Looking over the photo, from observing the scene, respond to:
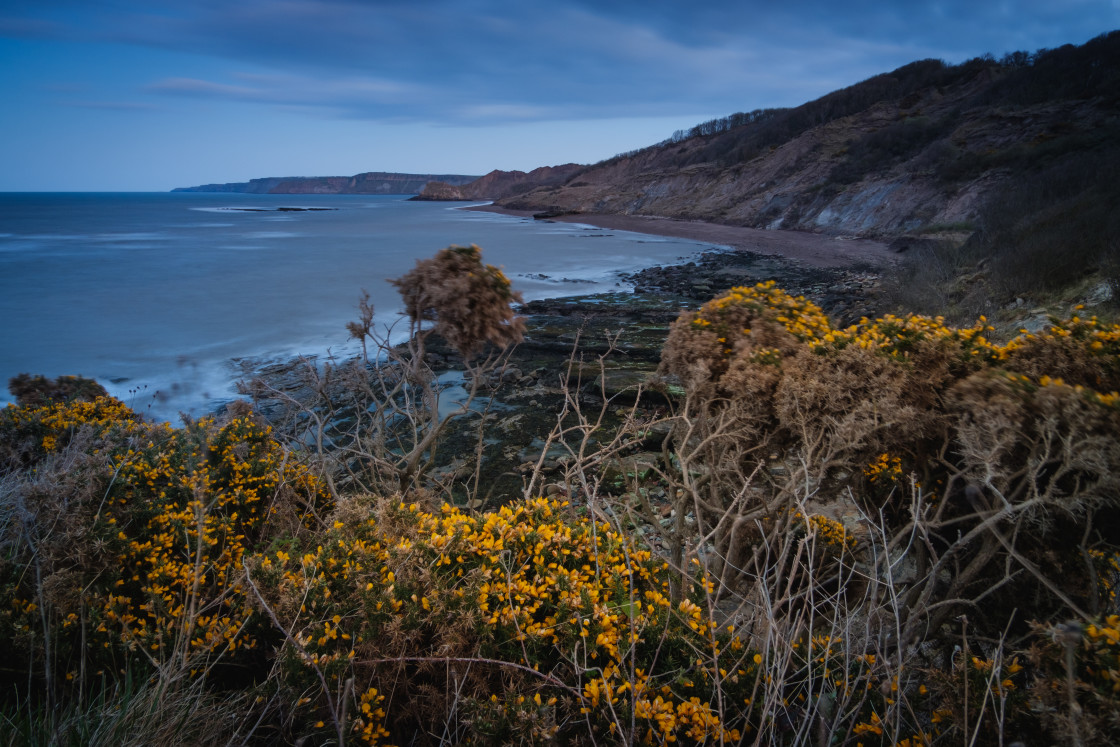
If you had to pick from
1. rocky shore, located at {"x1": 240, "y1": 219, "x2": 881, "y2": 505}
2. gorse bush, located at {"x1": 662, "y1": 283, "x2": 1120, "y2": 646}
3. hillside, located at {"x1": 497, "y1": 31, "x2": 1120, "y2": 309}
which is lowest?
rocky shore, located at {"x1": 240, "y1": 219, "x2": 881, "y2": 505}

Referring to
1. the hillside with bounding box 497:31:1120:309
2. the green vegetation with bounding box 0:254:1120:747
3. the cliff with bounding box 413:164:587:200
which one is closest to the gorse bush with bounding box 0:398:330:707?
the green vegetation with bounding box 0:254:1120:747

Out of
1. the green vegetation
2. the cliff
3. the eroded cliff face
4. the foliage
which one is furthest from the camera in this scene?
the cliff

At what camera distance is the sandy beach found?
95.1 feet

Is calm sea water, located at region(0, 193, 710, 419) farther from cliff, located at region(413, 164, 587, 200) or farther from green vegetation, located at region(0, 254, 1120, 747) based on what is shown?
cliff, located at region(413, 164, 587, 200)

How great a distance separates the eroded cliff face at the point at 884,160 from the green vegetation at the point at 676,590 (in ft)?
87.5

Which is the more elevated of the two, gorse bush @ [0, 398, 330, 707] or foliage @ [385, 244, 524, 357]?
foliage @ [385, 244, 524, 357]

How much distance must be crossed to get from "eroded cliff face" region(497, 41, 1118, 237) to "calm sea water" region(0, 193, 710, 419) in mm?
12206

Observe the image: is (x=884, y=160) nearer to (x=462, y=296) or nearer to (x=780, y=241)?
(x=780, y=241)

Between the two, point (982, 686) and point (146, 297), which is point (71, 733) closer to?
point (982, 686)

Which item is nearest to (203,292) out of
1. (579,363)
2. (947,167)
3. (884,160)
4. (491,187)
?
(579,363)

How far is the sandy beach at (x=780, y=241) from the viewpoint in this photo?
95.1ft

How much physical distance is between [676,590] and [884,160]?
49.8 meters

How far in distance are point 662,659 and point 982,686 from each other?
144cm

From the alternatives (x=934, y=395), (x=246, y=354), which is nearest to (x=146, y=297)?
(x=246, y=354)
